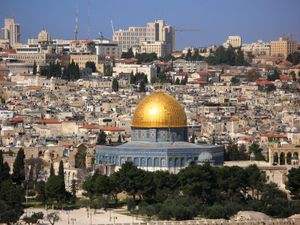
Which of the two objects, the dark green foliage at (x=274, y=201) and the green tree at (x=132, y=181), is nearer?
the dark green foliage at (x=274, y=201)

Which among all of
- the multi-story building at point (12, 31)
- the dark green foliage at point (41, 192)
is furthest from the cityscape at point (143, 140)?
the multi-story building at point (12, 31)

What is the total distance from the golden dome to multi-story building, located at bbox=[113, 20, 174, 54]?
90.3 metres

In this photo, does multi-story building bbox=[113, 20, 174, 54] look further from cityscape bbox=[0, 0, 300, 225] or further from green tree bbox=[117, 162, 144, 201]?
green tree bbox=[117, 162, 144, 201]

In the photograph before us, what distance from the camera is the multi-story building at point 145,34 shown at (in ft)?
460

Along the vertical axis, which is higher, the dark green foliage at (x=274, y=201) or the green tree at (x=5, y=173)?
the green tree at (x=5, y=173)

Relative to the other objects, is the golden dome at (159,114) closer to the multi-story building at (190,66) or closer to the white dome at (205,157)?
the white dome at (205,157)

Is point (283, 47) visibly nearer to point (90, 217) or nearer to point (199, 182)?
point (199, 182)

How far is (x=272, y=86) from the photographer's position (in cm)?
9350

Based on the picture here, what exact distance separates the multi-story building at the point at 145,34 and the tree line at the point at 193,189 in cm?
9645

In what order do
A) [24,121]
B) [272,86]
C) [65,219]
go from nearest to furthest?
1. [65,219]
2. [24,121]
3. [272,86]

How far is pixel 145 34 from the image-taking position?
14338 centimetres

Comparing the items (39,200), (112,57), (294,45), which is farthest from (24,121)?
(294,45)

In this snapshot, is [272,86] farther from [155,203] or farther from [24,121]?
[155,203]

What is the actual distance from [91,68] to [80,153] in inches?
1964
